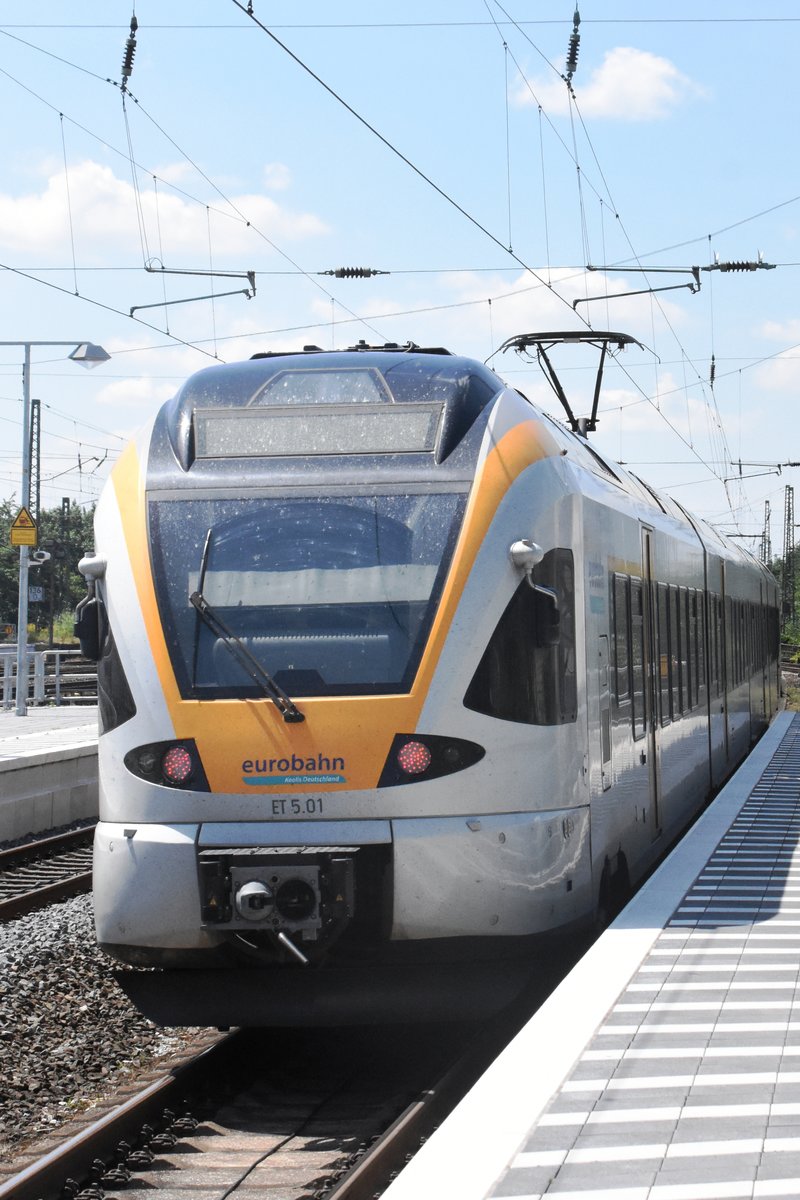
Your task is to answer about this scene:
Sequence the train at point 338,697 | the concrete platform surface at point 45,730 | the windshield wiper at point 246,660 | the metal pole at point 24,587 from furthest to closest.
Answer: the metal pole at point 24,587 → the concrete platform surface at point 45,730 → the windshield wiper at point 246,660 → the train at point 338,697

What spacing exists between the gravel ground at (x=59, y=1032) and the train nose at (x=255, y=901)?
1.26 meters

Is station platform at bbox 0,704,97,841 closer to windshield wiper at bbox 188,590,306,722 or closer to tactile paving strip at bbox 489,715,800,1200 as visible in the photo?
windshield wiper at bbox 188,590,306,722

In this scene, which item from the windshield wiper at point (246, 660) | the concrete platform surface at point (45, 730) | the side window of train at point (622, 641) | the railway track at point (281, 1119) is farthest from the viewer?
the concrete platform surface at point (45, 730)

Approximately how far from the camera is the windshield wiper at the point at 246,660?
7.11m

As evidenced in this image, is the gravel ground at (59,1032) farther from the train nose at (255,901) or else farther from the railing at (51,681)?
the railing at (51,681)

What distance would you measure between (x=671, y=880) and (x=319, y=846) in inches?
124

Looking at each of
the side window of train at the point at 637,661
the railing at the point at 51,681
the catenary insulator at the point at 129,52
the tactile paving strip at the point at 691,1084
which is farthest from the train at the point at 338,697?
the railing at the point at 51,681

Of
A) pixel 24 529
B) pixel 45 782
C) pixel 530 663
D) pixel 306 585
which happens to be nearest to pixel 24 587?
pixel 24 529

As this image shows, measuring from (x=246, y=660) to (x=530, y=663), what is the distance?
1.32m

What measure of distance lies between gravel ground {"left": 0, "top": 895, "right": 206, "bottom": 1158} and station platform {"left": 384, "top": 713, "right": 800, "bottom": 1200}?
7.97ft

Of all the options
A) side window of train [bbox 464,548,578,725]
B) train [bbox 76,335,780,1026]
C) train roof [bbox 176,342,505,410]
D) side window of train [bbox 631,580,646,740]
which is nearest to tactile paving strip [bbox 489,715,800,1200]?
train [bbox 76,335,780,1026]

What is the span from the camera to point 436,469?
7.51m

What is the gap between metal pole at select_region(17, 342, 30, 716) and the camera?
2612cm

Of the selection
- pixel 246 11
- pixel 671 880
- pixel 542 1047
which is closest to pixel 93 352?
pixel 246 11
